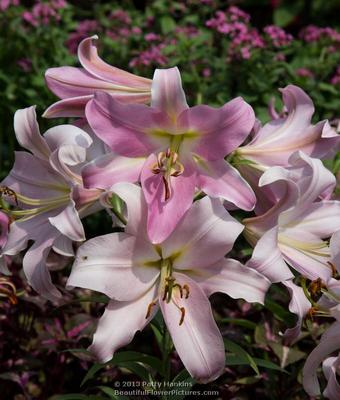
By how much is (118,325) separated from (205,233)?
0.75 ft

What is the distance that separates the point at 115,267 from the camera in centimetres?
126

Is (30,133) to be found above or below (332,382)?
above

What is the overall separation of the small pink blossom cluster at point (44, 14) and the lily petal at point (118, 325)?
2.67 meters

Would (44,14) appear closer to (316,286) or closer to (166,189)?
(166,189)

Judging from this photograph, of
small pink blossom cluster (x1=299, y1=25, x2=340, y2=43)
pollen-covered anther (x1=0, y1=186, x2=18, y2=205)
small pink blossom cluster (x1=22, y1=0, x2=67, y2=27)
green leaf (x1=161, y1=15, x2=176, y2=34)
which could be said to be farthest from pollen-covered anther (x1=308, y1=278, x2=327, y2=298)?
small pink blossom cluster (x1=22, y1=0, x2=67, y2=27)

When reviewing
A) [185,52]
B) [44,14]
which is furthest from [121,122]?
[44,14]

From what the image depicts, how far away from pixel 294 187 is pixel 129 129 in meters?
0.33

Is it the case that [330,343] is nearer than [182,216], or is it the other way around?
[182,216]

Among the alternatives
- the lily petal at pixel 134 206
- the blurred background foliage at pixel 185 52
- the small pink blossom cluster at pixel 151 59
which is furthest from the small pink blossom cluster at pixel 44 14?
the lily petal at pixel 134 206

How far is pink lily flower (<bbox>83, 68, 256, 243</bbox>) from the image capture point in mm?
1242

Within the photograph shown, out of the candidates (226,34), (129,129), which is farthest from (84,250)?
(226,34)

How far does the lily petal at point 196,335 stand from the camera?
122 centimetres

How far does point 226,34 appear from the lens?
10.5 feet

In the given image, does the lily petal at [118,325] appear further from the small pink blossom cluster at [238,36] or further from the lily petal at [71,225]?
the small pink blossom cluster at [238,36]
